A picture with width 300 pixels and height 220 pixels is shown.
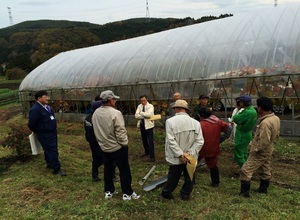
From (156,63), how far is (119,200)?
8726 mm

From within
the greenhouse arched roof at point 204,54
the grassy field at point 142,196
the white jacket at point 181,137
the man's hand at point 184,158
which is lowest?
the grassy field at point 142,196

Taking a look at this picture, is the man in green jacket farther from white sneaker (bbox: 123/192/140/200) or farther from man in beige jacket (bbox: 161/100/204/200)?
white sneaker (bbox: 123/192/140/200)

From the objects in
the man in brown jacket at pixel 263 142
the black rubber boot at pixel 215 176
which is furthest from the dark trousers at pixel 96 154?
the man in brown jacket at pixel 263 142

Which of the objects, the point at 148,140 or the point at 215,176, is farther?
the point at 148,140

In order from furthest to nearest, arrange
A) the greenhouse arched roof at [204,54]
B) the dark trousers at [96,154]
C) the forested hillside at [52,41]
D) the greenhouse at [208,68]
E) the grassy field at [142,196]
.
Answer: the forested hillside at [52,41]
the greenhouse arched roof at [204,54]
the greenhouse at [208,68]
the dark trousers at [96,154]
the grassy field at [142,196]

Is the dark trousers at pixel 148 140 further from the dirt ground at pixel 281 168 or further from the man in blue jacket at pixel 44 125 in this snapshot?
the man in blue jacket at pixel 44 125

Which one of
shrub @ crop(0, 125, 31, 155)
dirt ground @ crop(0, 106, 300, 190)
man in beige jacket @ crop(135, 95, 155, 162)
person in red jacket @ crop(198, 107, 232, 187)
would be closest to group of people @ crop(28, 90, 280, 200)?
person in red jacket @ crop(198, 107, 232, 187)

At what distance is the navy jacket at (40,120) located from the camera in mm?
5988

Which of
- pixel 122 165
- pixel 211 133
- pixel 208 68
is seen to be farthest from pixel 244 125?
pixel 208 68

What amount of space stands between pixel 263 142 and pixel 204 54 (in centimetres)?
737

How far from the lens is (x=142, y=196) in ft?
16.0

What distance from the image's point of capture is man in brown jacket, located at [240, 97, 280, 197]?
4457 millimetres

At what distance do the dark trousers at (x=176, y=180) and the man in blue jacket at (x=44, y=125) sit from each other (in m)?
2.79

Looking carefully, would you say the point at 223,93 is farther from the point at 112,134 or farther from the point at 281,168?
the point at 112,134
